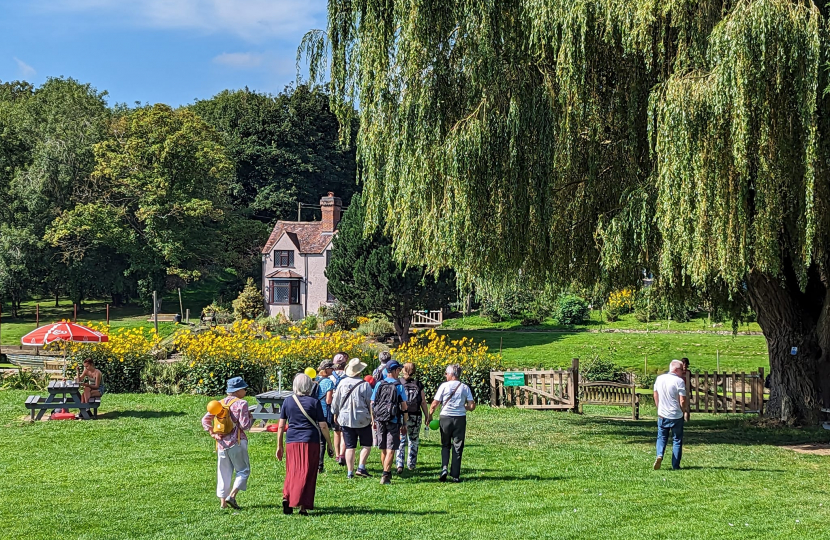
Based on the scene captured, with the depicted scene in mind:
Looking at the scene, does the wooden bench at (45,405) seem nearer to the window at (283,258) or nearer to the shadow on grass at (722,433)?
the shadow on grass at (722,433)

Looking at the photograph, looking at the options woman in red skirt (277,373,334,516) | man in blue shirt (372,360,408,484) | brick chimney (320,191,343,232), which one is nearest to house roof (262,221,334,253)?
brick chimney (320,191,343,232)

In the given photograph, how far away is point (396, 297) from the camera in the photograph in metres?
49.7

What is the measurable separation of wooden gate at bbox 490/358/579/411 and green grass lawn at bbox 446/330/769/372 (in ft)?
49.1

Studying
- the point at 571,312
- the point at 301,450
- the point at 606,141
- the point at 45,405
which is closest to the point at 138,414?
the point at 45,405

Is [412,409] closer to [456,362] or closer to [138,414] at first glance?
[138,414]

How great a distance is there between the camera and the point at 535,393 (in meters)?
24.0

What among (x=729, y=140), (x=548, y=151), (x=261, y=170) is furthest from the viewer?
(x=261, y=170)

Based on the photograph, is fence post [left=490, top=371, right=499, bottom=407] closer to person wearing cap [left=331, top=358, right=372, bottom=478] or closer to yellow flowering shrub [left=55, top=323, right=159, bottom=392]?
yellow flowering shrub [left=55, top=323, right=159, bottom=392]

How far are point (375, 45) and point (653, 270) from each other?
23.6 feet

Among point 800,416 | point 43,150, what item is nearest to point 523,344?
point 800,416

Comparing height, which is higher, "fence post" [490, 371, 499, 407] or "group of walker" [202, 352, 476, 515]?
"group of walker" [202, 352, 476, 515]

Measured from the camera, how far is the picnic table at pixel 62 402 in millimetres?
19484

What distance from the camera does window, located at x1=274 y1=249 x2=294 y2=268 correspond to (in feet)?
216

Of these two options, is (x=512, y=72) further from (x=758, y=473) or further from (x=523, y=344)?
(x=523, y=344)
